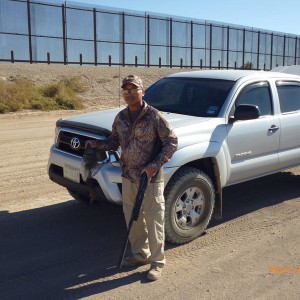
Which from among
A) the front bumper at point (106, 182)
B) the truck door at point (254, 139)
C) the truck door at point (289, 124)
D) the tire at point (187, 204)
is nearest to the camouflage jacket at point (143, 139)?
the front bumper at point (106, 182)

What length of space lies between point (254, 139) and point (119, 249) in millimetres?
2142

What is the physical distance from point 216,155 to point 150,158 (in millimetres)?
1217

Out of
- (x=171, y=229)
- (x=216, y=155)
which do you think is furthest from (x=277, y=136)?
(x=171, y=229)

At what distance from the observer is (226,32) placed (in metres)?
52.6

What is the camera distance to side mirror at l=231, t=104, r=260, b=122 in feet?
17.0

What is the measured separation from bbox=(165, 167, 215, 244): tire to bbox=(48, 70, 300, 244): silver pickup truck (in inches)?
0.4

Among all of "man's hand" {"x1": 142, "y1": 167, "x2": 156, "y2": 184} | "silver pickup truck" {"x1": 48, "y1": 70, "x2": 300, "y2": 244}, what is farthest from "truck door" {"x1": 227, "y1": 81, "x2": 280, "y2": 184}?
"man's hand" {"x1": 142, "y1": 167, "x2": 156, "y2": 184}

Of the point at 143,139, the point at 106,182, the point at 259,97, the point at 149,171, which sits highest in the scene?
the point at 259,97

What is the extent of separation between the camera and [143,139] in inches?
156

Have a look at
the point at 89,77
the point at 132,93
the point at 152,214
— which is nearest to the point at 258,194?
the point at 152,214

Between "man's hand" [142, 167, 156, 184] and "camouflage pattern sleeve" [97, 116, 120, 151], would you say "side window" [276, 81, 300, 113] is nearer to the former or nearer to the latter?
"camouflage pattern sleeve" [97, 116, 120, 151]

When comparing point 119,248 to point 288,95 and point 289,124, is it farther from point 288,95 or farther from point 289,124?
point 288,95

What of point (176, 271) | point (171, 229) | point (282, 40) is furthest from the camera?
point (282, 40)

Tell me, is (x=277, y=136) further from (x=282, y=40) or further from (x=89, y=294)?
(x=282, y=40)
